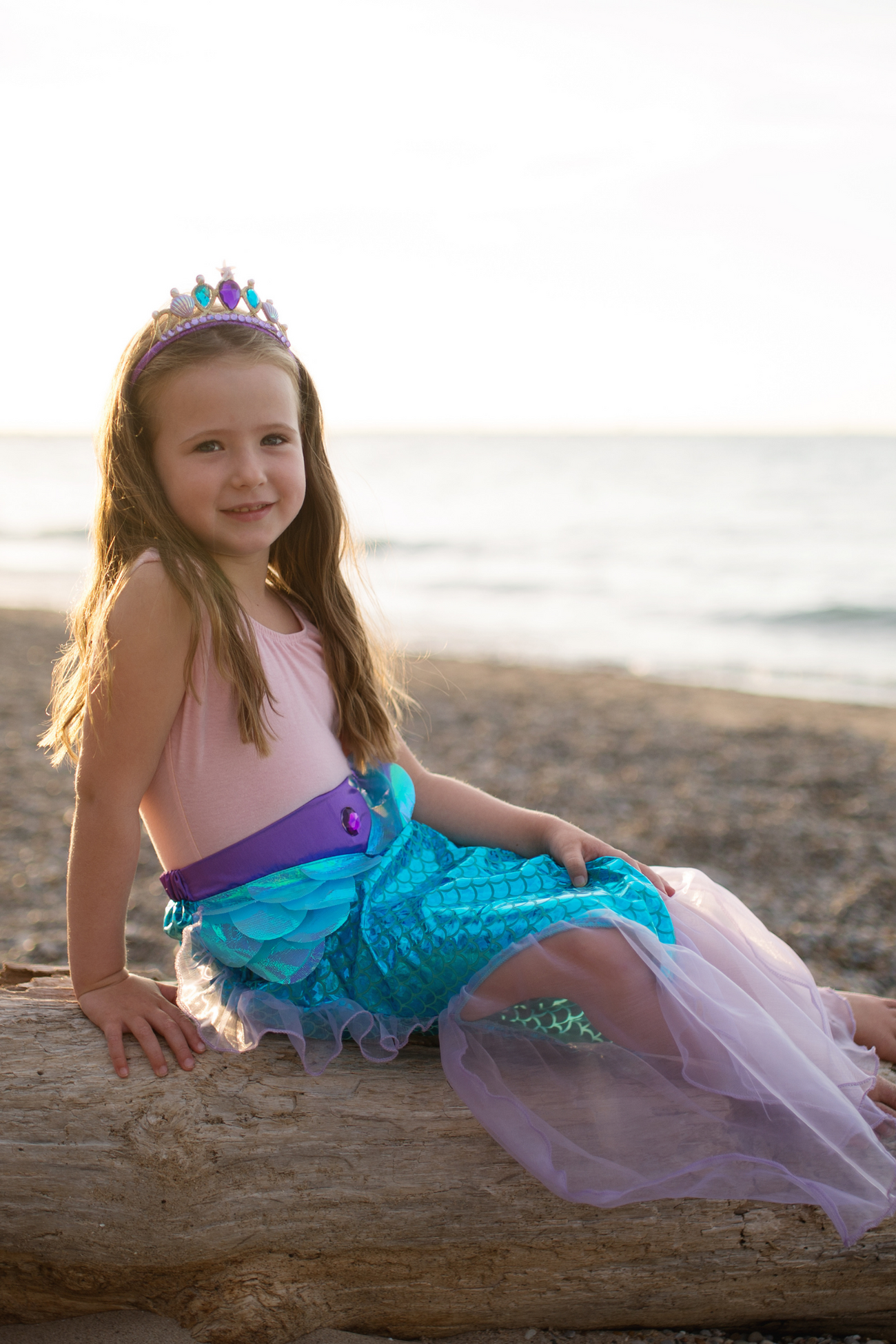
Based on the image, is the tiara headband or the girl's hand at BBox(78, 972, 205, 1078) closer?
the girl's hand at BBox(78, 972, 205, 1078)

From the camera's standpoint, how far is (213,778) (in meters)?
2.21

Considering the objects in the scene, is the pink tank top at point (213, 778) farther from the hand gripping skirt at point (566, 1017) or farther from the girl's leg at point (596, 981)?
the girl's leg at point (596, 981)

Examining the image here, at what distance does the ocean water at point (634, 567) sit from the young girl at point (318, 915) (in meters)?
0.49

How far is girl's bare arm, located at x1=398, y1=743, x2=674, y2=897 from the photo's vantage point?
2545mm

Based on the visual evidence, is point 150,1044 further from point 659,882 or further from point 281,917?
point 659,882

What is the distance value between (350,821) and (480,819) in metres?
0.46

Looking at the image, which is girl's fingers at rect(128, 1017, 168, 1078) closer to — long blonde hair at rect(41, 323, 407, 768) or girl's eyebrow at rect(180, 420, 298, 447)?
long blonde hair at rect(41, 323, 407, 768)

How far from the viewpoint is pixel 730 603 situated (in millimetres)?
16266

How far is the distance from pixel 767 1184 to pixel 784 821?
170 inches

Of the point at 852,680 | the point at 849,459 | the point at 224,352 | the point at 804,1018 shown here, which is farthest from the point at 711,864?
the point at 849,459

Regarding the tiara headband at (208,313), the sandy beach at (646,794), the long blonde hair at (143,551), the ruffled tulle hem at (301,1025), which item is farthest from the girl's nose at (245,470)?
the sandy beach at (646,794)

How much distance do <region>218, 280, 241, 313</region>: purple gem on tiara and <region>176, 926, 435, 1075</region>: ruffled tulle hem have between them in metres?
1.55

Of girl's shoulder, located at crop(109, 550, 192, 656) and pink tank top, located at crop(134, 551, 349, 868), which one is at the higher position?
girl's shoulder, located at crop(109, 550, 192, 656)

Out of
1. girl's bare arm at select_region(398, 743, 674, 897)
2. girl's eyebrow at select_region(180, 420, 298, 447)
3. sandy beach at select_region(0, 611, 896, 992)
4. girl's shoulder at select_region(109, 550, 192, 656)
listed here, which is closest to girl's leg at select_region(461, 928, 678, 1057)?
girl's bare arm at select_region(398, 743, 674, 897)
